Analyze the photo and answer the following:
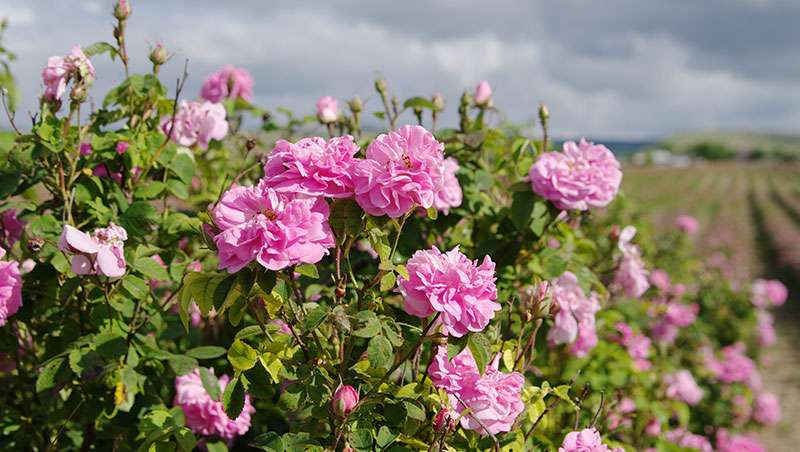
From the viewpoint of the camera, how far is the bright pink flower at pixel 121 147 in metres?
1.77

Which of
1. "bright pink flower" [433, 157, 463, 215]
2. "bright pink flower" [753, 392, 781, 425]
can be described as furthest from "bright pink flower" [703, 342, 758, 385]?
"bright pink flower" [433, 157, 463, 215]

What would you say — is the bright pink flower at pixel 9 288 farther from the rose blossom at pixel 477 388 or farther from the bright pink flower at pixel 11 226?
the rose blossom at pixel 477 388

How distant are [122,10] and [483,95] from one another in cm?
97

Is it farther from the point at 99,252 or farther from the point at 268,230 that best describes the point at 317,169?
the point at 99,252

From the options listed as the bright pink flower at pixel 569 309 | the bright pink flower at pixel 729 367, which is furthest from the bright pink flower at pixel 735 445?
the bright pink flower at pixel 569 309

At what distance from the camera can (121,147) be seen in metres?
1.78

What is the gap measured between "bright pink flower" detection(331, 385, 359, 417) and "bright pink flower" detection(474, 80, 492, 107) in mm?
1156

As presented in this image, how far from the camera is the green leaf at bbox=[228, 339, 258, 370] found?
120cm

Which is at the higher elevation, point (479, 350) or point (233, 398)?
point (479, 350)

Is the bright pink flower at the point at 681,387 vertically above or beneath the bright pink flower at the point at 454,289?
beneath

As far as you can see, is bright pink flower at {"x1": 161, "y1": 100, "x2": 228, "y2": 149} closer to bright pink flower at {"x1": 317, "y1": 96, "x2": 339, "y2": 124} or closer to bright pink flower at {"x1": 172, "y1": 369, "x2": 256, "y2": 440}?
bright pink flower at {"x1": 317, "y1": 96, "x2": 339, "y2": 124}

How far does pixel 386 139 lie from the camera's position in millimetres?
1096

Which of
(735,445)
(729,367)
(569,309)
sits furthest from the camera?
(729,367)

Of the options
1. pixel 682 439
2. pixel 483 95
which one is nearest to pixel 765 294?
pixel 682 439
